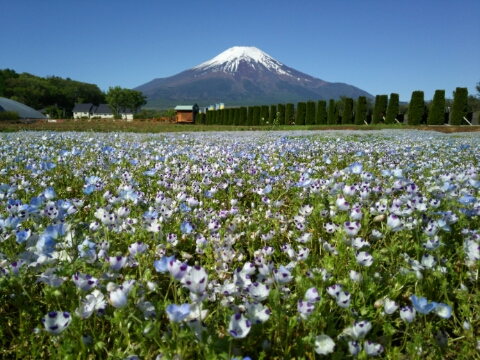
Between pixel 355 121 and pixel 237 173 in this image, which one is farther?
pixel 355 121

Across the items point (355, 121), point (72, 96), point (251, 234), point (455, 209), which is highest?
point (72, 96)

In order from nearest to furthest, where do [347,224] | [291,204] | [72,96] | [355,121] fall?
[347,224] < [291,204] < [355,121] < [72,96]

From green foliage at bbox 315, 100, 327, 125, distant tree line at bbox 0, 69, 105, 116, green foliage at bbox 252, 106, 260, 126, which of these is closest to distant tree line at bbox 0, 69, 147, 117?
distant tree line at bbox 0, 69, 105, 116

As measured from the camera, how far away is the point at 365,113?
1287 inches

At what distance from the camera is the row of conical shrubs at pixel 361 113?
90.0 ft

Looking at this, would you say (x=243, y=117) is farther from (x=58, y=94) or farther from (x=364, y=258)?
(x=58, y=94)

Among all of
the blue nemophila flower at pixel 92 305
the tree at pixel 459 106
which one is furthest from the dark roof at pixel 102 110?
the blue nemophila flower at pixel 92 305

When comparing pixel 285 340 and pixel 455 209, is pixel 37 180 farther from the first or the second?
pixel 455 209

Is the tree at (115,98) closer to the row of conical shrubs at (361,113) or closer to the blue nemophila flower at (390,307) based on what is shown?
the row of conical shrubs at (361,113)

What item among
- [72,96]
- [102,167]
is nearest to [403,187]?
[102,167]

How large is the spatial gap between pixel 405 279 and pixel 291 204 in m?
1.90

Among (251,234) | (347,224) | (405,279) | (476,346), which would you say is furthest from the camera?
(251,234)

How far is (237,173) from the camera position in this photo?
15.1 feet

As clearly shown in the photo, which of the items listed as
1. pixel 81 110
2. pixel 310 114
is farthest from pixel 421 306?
pixel 81 110
